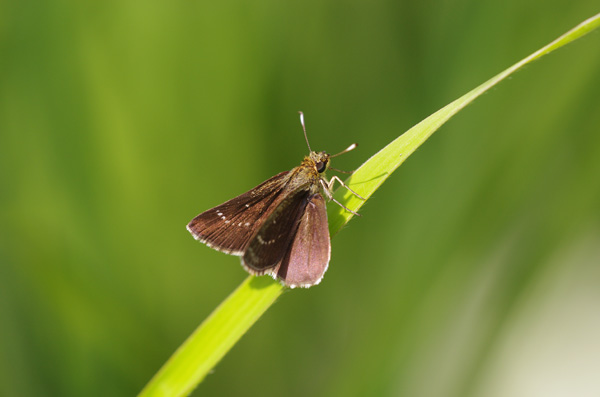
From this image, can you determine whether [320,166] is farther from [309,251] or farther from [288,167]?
[288,167]

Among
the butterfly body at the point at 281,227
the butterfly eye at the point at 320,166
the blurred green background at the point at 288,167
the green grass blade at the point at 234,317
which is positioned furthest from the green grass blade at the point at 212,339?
the blurred green background at the point at 288,167

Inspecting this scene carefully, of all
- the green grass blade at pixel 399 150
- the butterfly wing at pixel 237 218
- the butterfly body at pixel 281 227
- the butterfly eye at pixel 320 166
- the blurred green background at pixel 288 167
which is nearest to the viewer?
the green grass blade at pixel 399 150

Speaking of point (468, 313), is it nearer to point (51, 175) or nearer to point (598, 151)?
point (598, 151)

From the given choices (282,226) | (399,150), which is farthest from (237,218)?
(399,150)

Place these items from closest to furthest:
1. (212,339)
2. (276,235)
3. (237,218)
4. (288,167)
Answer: (212,339)
(276,235)
(237,218)
(288,167)

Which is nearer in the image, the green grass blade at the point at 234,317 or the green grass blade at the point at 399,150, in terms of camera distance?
the green grass blade at the point at 399,150

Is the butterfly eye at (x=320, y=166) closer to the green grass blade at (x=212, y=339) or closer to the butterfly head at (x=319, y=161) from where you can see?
the butterfly head at (x=319, y=161)
